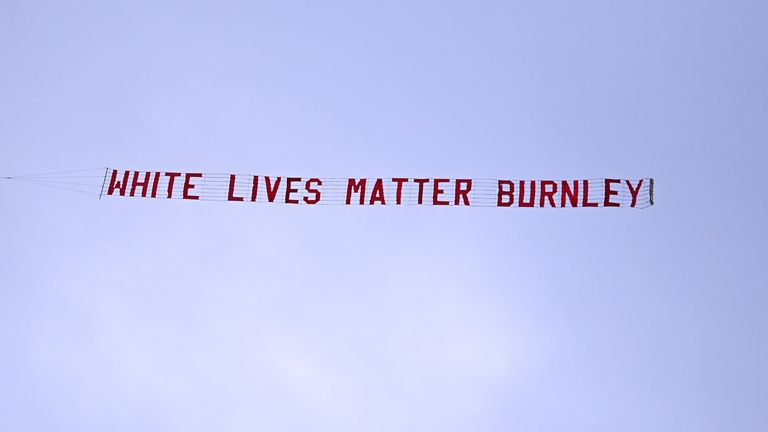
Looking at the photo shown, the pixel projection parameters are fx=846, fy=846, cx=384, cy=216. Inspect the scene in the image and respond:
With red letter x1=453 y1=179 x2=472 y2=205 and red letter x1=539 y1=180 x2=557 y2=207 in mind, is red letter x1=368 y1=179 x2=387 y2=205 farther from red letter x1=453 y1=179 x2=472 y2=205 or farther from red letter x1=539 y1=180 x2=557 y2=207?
red letter x1=539 y1=180 x2=557 y2=207

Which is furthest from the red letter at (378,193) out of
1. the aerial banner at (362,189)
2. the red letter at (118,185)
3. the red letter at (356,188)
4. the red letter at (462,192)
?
the red letter at (118,185)

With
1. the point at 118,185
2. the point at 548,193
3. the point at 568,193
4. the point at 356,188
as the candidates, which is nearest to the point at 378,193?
the point at 356,188

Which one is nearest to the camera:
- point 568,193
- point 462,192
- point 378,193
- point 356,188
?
point 568,193

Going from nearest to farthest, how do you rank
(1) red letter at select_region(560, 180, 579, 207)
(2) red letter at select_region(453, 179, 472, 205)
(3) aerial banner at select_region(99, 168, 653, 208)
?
1. (1) red letter at select_region(560, 180, 579, 207)
2. (2) red letter at select_region(453, 179, 472, 205)
3. (3) aerial banner at select_region(99, 168, 653, 208)

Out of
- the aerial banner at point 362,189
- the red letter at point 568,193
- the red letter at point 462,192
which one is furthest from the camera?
the aerial banner at point 362,189

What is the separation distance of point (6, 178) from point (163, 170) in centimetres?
263

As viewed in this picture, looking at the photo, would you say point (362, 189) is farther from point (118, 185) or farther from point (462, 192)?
point (118, 185)

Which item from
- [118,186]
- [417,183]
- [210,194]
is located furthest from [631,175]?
[118,186]

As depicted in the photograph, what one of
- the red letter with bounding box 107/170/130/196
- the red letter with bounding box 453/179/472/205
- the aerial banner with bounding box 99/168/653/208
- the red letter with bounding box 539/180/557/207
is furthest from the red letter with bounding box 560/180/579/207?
the red letter with bounding box 107/170/130/196

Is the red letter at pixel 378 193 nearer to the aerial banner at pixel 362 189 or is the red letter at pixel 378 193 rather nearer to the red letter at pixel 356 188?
the aerial banner at pixel 362 189

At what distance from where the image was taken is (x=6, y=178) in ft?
45.8

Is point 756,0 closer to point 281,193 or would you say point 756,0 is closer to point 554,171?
point 554,171

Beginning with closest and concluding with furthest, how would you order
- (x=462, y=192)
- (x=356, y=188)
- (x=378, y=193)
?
(x=462, y=192) < (x=378, y=193) < (x=356, y=188)

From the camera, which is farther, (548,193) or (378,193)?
(378,193)
